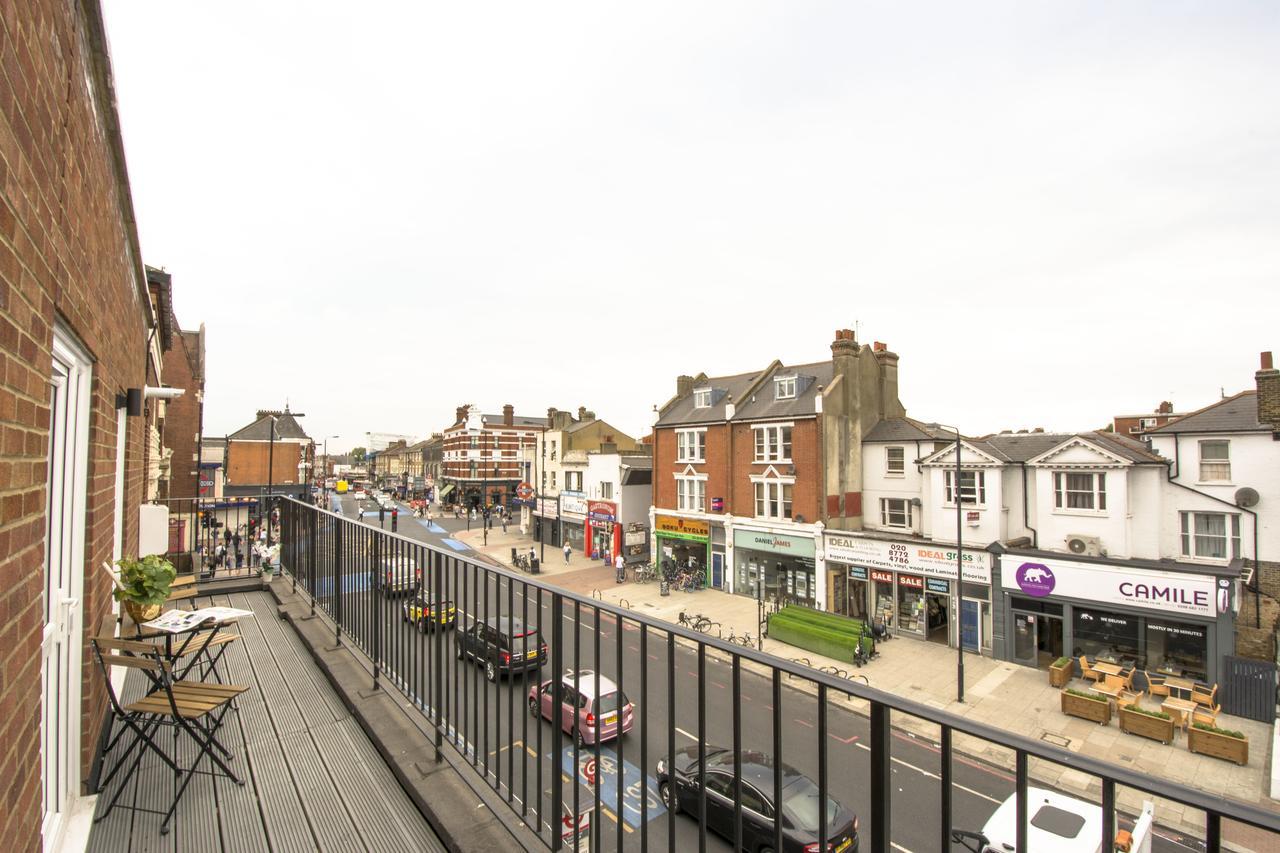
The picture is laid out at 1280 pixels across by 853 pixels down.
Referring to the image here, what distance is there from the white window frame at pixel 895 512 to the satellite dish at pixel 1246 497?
8.86 m

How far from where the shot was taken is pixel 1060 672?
15.5 meters

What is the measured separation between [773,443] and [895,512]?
5.44 meters

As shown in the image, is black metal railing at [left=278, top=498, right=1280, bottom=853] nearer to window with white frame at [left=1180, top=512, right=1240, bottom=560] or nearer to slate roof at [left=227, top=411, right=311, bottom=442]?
window with white frame at [left=1180, top=512, right=1240, bottom=560]

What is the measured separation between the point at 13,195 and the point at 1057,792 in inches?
141

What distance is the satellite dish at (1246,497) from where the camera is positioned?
16.4 meters

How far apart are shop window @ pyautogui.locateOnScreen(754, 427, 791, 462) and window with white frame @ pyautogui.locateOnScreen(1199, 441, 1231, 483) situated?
1247 centimetres

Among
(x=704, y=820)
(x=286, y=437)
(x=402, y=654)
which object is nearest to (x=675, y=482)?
(x=402, y=654)

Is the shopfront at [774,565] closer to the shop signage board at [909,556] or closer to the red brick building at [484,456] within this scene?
the shop signage board at [909,556]

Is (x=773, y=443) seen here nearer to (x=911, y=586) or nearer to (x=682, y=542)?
(x=682, y=542)

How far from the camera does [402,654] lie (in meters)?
4.39

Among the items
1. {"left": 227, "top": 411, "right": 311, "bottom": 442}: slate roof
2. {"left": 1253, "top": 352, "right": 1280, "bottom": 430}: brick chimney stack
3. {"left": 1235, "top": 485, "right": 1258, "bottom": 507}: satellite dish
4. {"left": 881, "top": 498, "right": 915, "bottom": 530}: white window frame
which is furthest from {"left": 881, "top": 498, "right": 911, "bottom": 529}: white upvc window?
{"left": 227, "top": 411, "right": 311, "bottom": 442}: slate roof

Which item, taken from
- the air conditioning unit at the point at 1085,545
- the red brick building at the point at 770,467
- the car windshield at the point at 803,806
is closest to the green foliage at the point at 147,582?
the car windshield at the point at 803,806

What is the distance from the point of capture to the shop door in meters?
18.4

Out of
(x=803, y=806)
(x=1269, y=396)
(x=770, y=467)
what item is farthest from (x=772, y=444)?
(x=803, y=806)
